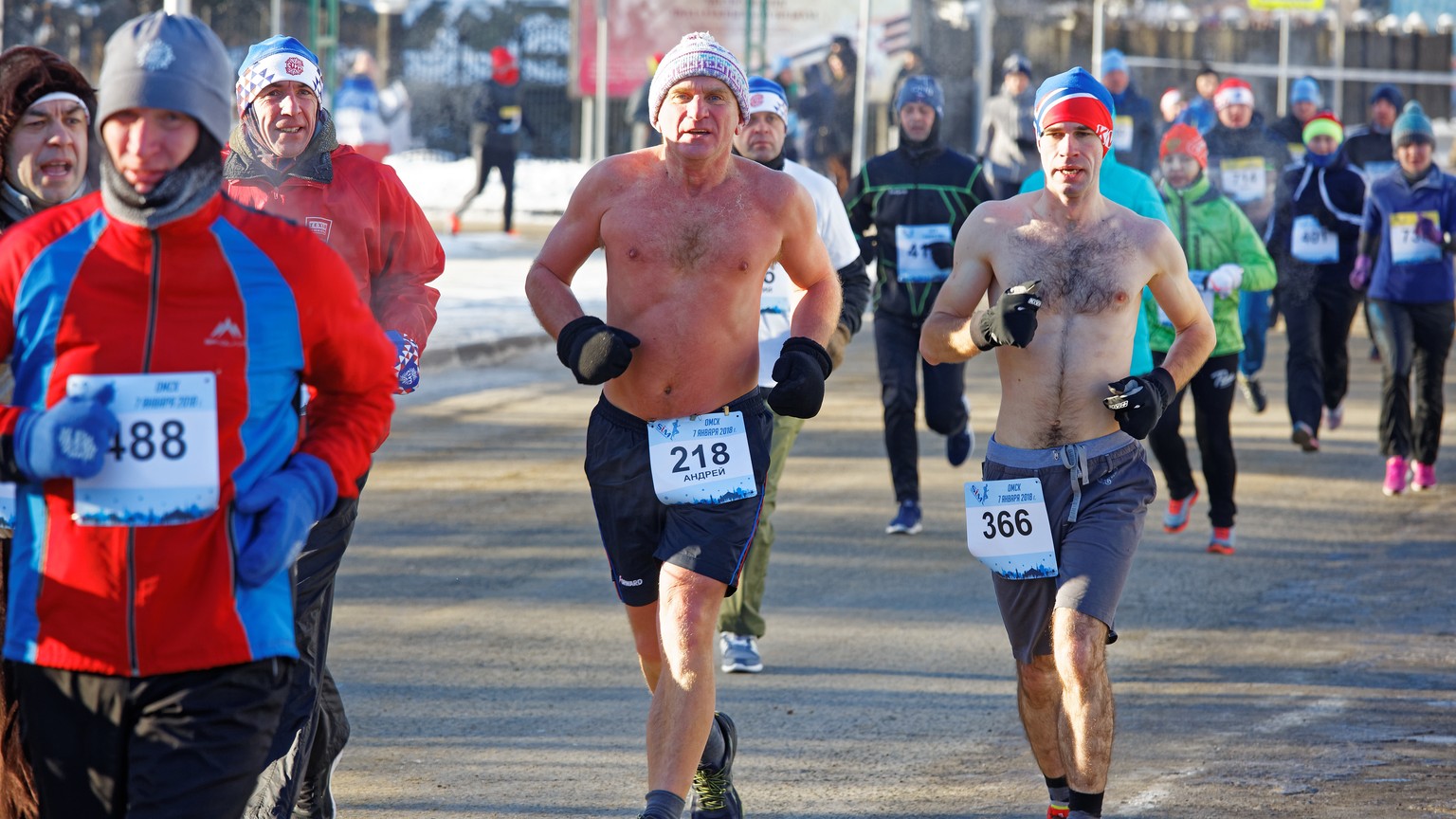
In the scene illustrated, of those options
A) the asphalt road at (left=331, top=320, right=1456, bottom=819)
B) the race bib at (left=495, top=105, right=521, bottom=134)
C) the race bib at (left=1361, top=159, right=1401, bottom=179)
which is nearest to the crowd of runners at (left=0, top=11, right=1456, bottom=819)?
the asphalt road at (left=331, top=320, right=1456, bottom=819)

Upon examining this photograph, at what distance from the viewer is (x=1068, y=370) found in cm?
507

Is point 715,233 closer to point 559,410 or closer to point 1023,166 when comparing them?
point 559,410

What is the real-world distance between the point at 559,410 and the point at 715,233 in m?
7.82

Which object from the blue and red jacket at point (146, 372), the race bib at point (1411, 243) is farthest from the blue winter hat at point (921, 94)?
the blue and red jacket at point (146, 372)

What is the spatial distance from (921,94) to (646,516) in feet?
15.7

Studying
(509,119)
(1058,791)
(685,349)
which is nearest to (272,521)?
(685,349)

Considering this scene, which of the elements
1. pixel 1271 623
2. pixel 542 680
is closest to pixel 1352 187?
pixel 1271 623

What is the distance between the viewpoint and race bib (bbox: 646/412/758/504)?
4.89 metres

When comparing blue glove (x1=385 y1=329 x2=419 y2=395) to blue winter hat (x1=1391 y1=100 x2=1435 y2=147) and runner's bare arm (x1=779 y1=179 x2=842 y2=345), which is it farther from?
blue winter hat (x1=1391 y1=100 x2=1435 y2=147)

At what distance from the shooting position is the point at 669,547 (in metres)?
4.89

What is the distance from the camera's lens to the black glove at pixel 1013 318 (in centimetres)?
481

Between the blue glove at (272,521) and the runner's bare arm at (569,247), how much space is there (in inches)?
77.3

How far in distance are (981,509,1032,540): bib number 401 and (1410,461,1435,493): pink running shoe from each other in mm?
6443

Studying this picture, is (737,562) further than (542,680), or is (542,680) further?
(542,680)
